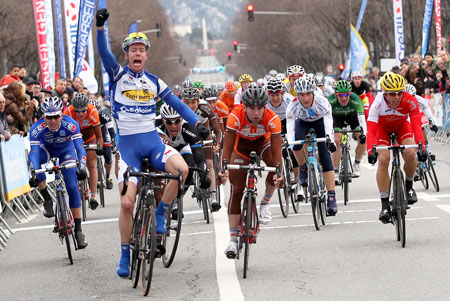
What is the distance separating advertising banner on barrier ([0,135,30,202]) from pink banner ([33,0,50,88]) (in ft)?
31.5

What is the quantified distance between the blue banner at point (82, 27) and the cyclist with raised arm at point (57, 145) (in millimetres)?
17256

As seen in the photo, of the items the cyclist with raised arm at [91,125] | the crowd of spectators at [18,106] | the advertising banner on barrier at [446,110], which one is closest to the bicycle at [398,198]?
the cyclist with raised arm at [91,125]

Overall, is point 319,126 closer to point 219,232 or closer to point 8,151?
point 219,232

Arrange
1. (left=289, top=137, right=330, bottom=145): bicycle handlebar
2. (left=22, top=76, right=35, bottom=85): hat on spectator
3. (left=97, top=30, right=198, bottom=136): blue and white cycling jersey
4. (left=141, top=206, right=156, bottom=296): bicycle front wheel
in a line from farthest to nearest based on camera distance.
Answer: (left=22, top=76, right=35, bottom=85): hat on spectator
(left=289, top=137, right=330, bottom=145): bicycle handlebar
(left=97, top=30, right=198, bottom=136): blue and white cycling jersey
(left=141, top=206, right=156, bottom=296): bicycle front wheel

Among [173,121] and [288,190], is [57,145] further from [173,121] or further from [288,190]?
[288,190]

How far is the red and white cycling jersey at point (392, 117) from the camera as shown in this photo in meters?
12.2

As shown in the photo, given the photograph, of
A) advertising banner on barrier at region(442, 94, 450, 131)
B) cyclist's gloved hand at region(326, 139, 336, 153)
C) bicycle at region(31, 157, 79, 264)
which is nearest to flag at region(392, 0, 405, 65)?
advertising banner on barrier at region(442, 94, 450, 131)

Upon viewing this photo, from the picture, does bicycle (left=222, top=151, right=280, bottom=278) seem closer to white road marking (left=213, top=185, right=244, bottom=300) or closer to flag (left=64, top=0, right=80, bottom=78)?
white road marking (left=213, top=185, right=244, bottom=300)

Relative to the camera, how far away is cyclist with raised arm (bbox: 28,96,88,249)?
12719 millimetres

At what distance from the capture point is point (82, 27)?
30.8 m

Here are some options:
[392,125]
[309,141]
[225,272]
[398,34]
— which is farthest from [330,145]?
[398,34]

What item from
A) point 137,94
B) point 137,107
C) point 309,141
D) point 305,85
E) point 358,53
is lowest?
point 358,53

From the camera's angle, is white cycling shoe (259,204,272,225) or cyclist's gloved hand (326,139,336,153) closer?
white cycling shoe (259,204,272,225)

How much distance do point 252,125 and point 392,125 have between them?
7.62 feet
